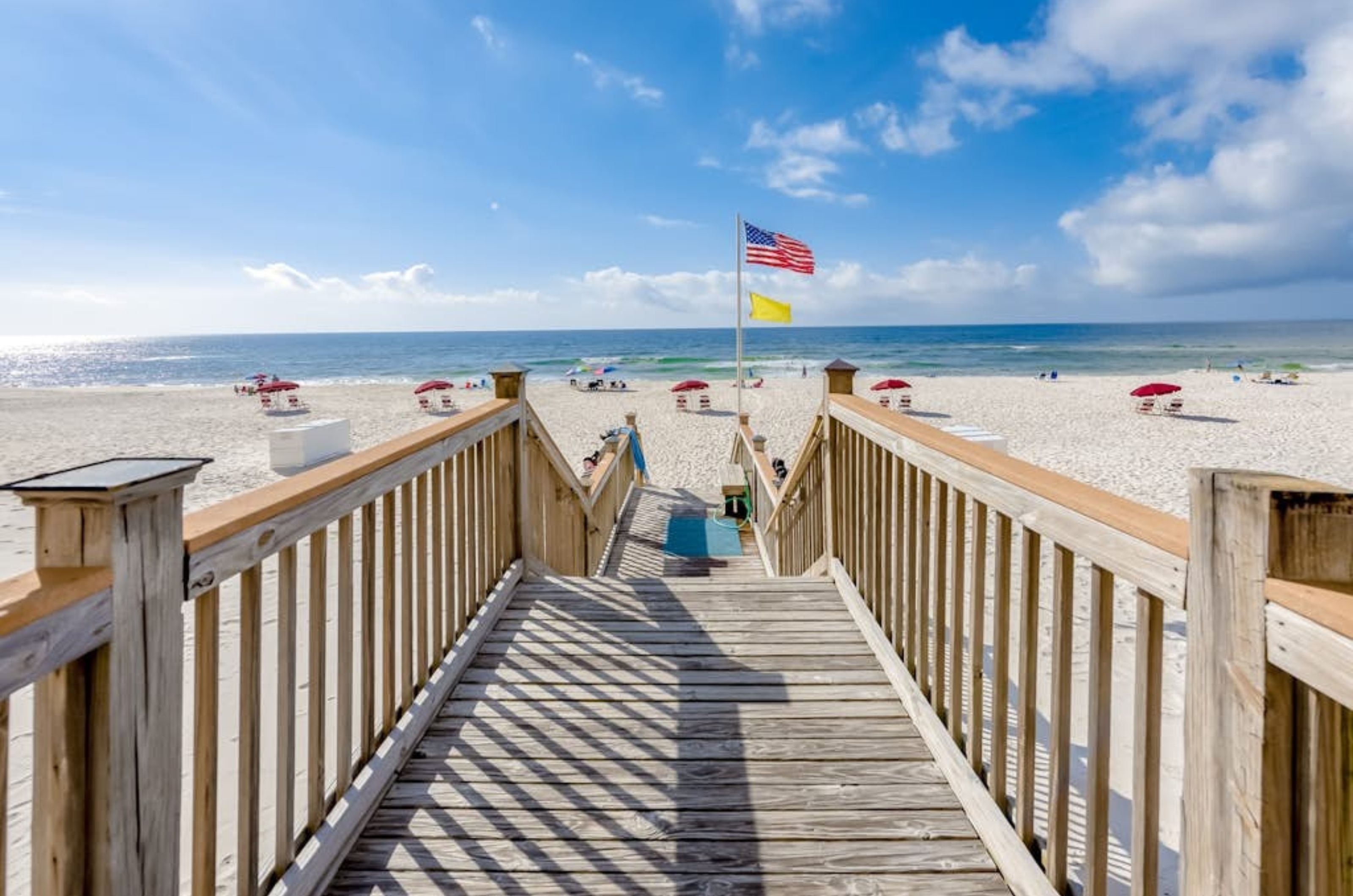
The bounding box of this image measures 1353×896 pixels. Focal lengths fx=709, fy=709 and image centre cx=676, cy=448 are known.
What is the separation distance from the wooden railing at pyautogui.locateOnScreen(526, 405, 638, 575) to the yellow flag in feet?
25.0

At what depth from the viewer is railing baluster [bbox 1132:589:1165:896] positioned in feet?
4.00

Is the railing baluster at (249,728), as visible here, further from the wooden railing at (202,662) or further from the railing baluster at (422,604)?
the railing baluster at (422,604)

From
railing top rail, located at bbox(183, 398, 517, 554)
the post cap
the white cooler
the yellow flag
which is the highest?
the yellow flag

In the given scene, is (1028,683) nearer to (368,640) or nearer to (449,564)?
(368,640)

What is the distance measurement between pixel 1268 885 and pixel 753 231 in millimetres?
13034

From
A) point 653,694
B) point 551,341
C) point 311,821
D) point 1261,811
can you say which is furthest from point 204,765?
point 551,341

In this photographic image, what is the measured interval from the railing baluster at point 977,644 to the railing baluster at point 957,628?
5cm

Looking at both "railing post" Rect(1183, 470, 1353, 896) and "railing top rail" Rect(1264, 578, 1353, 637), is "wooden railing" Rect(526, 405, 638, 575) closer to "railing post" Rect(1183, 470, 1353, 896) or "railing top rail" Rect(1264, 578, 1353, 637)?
"railing post" Rect(1183, 470, 1353, 896)

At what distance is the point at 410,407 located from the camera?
939 inches

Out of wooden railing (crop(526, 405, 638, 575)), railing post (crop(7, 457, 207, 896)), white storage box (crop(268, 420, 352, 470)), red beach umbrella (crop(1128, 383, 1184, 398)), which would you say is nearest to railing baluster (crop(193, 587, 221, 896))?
railing post (crop(7, 457, 207, 896))

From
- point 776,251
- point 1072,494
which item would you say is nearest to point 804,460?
point 1072,494

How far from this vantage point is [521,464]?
3793 millimetres

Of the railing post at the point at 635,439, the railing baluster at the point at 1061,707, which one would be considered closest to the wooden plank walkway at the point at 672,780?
the railing baluster at the point at 1061,707

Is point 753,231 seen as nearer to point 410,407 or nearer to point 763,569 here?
point 763,569
